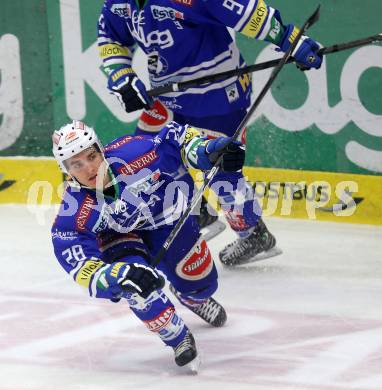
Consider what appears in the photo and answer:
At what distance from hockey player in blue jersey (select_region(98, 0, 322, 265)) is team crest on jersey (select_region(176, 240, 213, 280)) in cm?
89

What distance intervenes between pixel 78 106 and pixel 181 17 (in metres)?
1.74

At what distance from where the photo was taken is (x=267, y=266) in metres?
5.03

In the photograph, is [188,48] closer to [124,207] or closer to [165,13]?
[165,13]

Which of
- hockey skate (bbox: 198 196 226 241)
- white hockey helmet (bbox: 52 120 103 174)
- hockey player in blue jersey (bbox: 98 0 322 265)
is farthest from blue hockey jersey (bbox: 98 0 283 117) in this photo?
white hockey helmet (bbox: 52 120 103 174)

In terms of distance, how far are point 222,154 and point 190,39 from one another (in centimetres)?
110

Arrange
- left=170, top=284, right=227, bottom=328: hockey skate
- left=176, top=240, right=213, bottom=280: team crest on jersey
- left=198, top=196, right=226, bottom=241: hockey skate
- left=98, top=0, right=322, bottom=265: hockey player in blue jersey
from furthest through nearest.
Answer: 1. left=198, top=196, right=226, bottom=241: hockey skate
2. left=98, top=0, right=322, bottom=265: hockey player in blue jersey
3. left=170, top=284, right=227, bottom=328: hockey skate
4. left=176, top=240, right=213, bottom=280: team crest on jersey

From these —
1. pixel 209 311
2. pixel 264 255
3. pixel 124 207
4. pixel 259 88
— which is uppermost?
pixel 124 207

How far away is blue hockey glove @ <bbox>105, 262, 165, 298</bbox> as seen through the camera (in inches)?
134

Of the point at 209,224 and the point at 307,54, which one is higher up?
the point at 307,54

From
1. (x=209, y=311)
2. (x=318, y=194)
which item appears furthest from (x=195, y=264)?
(x=318, y=194)

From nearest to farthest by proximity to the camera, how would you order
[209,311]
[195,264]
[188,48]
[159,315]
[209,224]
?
1. [159,315]
2. [195,264]
3. [209,311]
4. [188,48]
5. [209,224]

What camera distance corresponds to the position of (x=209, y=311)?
417 cm

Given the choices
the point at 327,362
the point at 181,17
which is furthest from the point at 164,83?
the point at 327,362

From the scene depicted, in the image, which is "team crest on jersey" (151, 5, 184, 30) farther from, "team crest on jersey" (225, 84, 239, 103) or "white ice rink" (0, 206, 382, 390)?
"white ice rink" (0, 206, 382, 390)
